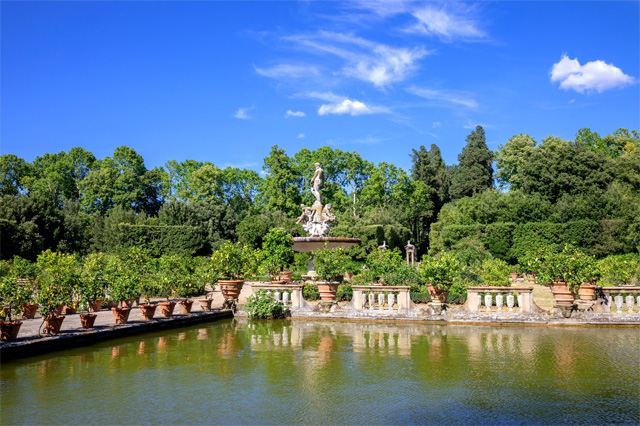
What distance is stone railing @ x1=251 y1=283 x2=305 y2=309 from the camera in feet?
49.6

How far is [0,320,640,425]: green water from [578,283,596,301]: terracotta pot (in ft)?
6.14

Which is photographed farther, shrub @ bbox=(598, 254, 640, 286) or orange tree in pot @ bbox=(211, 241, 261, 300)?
orange tree in pot @ bbox=(211, 241, 261, 300)

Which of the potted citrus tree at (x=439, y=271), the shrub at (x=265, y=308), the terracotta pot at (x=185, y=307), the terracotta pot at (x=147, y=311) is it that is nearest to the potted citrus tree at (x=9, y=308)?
the terracotta pot at (x=147, y=311)


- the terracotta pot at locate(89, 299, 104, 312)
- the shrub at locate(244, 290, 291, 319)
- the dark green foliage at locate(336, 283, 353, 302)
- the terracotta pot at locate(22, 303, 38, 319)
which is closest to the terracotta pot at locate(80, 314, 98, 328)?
the terracotta pot at locate(22, 303, 38, 319)

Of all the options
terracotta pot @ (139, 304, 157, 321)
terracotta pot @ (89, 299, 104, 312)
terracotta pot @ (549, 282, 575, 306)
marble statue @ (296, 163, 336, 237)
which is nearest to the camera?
terracotta pot @ (549, 282, 575, 306)

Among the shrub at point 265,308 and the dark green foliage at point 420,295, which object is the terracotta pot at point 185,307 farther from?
the dark green foliage at point 420,295

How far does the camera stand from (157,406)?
21.6ft

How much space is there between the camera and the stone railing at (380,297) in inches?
561

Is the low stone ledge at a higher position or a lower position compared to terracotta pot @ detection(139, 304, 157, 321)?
lower

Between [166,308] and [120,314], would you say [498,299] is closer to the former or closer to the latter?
[166,308]

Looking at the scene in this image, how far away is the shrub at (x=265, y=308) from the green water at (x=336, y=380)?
2867mm

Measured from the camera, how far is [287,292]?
1536 centimetres

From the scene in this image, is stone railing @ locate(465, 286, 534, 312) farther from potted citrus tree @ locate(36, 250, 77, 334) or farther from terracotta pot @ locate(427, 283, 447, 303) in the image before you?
potted citrus tree @ locate(36, 250, 77, 334)

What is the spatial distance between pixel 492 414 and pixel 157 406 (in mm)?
4423
